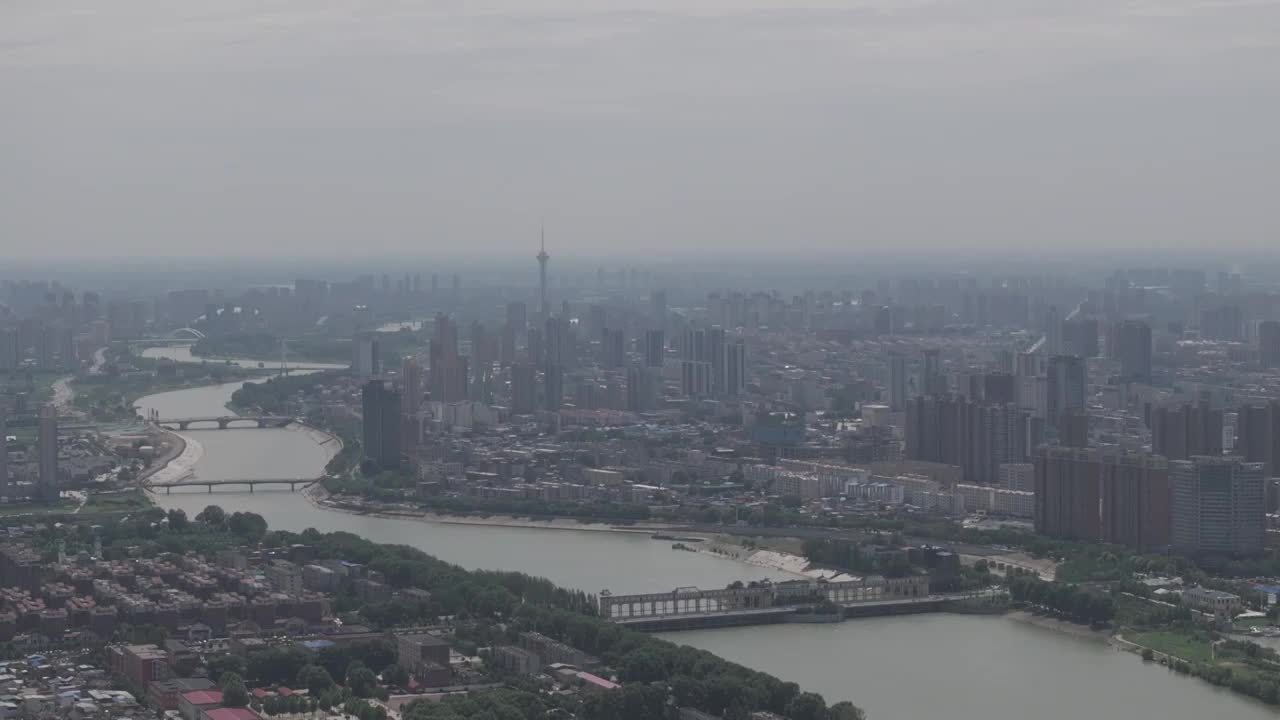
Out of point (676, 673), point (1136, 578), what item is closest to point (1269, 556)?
point (1136, 578)

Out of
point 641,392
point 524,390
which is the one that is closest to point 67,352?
point 524,390

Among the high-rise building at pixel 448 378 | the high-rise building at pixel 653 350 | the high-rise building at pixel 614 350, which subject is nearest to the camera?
the high-rise building at pixel 448 378

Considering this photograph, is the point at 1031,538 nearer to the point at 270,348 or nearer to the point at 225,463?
the point at 225,463

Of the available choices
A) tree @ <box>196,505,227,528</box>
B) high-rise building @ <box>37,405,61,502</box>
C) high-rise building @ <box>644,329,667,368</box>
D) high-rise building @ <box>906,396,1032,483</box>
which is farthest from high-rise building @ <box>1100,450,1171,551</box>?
high-rise building @ <box>644,329,667,368</box>

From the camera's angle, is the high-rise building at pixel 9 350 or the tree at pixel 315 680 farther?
the high-rise building at pixel 9 350

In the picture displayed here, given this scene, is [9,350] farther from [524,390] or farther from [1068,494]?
[1068,494]

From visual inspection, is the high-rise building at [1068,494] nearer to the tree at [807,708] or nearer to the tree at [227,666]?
the tree at [807,708]

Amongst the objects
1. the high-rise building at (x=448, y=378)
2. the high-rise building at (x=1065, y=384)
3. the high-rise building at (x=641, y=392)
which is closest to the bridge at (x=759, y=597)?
the high-rise building at (x=1065, y=384)
